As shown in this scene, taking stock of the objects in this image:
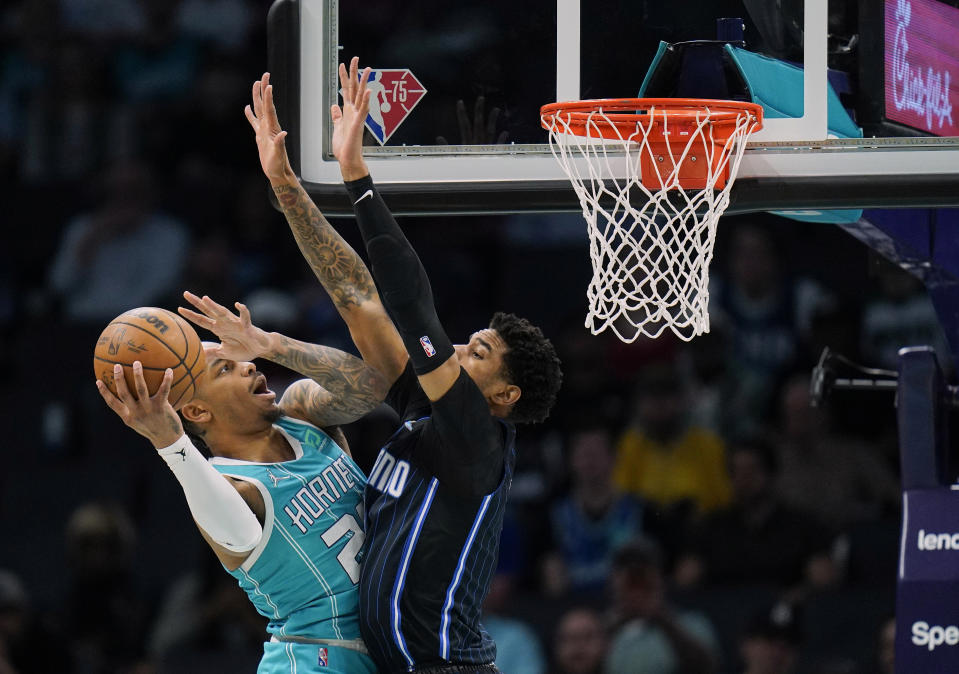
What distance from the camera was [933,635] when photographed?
436cm

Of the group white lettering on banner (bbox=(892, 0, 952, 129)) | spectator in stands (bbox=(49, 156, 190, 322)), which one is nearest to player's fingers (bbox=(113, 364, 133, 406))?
white lettering on banner (bbox=(892, 0, 952, 129))

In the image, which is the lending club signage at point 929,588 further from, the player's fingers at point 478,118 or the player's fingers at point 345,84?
the player's fingers at point 345,84

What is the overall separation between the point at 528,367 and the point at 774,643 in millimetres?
3070

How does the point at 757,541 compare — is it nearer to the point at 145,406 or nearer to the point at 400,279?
the point at 400,279

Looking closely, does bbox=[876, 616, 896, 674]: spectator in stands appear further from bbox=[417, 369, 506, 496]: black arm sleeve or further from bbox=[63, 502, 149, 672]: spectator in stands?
bbox=[63, 502, 149, 672]: spectator in stands

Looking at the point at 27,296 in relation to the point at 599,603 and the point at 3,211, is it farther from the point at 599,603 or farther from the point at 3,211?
the point at 599,603

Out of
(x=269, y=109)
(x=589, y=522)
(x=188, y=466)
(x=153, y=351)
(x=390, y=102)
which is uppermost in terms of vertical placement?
(x=390, y=102)

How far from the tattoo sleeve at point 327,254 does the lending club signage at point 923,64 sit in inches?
68.6

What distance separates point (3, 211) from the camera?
980 cm

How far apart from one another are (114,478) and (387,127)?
4.76 m

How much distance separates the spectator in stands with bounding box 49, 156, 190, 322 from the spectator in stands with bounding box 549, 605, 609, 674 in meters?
3.58

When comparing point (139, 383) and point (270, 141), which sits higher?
point (270, 141)

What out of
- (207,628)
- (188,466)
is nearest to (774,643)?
(207,628)

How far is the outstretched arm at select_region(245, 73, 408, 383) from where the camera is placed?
414cm
